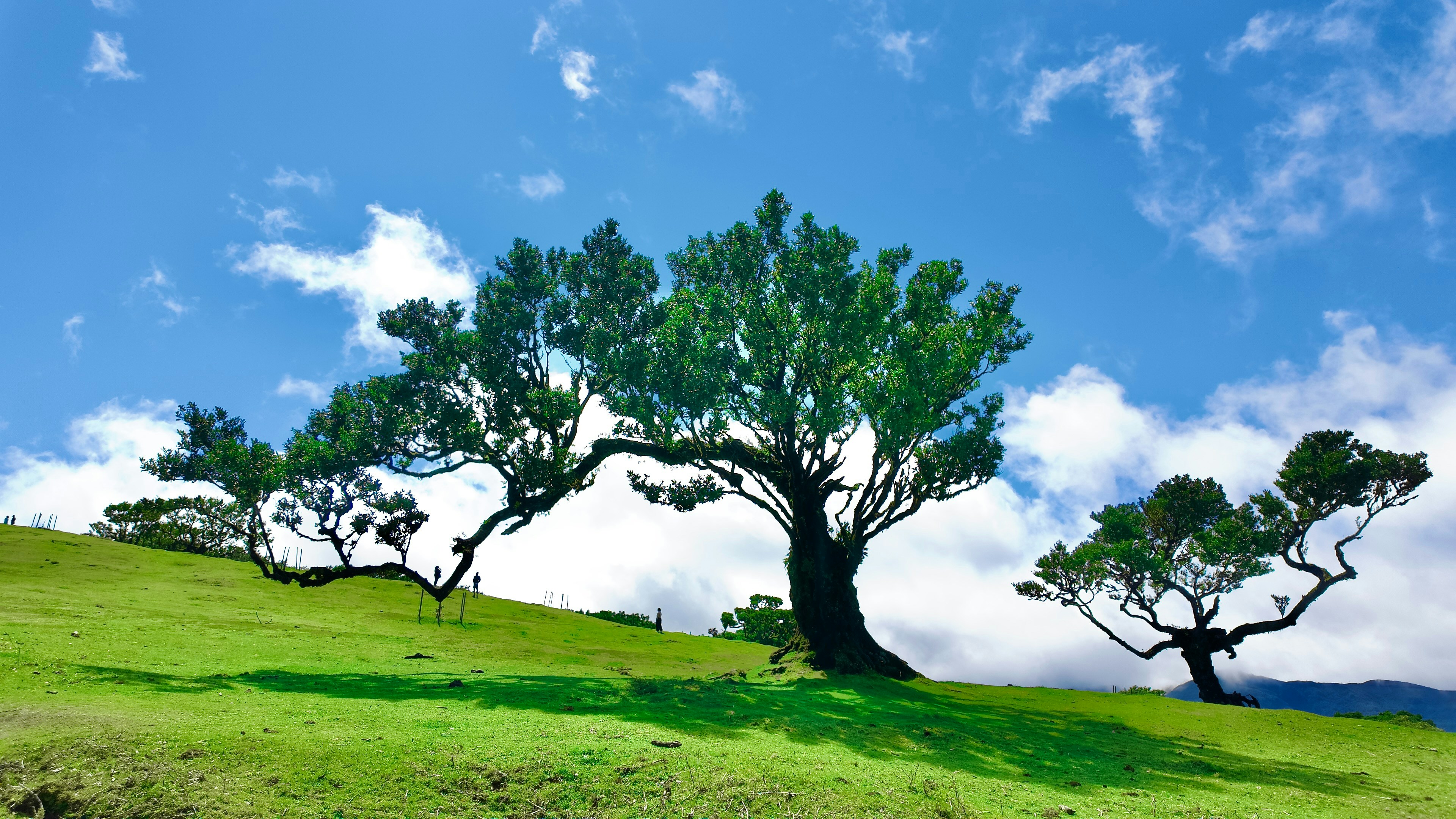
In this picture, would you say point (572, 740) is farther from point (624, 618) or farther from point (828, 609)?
point (624, 618)

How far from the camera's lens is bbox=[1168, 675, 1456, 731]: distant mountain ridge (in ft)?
368

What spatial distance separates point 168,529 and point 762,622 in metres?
41.9

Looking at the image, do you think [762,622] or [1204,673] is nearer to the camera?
[1204,673]

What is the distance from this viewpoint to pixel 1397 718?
2662 cm

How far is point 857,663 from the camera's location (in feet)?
82.8

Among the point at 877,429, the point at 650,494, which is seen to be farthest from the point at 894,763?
the point at 650,494

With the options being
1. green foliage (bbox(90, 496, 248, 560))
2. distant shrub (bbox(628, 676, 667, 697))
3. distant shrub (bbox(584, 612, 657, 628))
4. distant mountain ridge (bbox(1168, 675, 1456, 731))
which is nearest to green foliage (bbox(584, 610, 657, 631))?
distant shrub (bbox(584, 612, 657, 628))

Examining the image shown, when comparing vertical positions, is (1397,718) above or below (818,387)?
below

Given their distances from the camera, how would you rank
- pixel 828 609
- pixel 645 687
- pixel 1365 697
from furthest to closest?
pixel 1365 697 < pixel 828 609 < pixel 645 687

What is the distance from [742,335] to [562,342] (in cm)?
741

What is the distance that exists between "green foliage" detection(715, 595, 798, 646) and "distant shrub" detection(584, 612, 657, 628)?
6.52m

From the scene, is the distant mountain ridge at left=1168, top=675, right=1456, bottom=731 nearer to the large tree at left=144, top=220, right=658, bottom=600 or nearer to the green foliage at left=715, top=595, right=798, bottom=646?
the green foliage at left=715, top=595, right=798, bottom=646

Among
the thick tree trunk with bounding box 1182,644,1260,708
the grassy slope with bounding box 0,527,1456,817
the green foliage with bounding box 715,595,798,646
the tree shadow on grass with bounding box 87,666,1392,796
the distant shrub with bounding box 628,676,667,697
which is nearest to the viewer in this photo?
the grassy slope with bounding box 0,527,1456,817

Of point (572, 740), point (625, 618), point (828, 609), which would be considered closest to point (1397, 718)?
point (828, 609)
